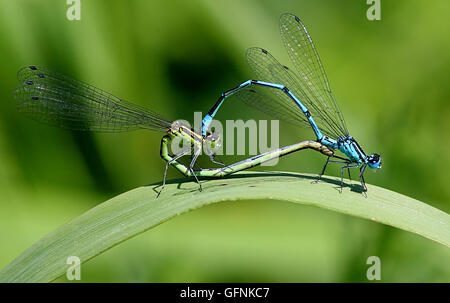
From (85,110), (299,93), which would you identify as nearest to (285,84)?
(299,93)

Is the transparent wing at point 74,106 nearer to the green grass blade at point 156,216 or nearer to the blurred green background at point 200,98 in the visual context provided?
the blurred green background at point 200,98

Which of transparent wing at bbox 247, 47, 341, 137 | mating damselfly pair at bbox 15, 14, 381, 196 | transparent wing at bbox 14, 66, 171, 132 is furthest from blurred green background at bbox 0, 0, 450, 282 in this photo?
transparent wing at bbox 14, 66, 171, 132

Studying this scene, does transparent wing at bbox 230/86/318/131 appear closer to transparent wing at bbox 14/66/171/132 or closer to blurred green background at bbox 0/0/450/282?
blurred green background at bbox 0/0/450/282

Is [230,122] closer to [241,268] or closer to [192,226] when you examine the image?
[192,226]

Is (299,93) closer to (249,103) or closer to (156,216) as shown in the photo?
(249,103)

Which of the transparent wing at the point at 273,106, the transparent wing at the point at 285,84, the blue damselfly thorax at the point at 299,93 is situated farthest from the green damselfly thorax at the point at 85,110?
the transparent wing at the point at 285,84

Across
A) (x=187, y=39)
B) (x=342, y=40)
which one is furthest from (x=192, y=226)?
(x=342, y=40)
